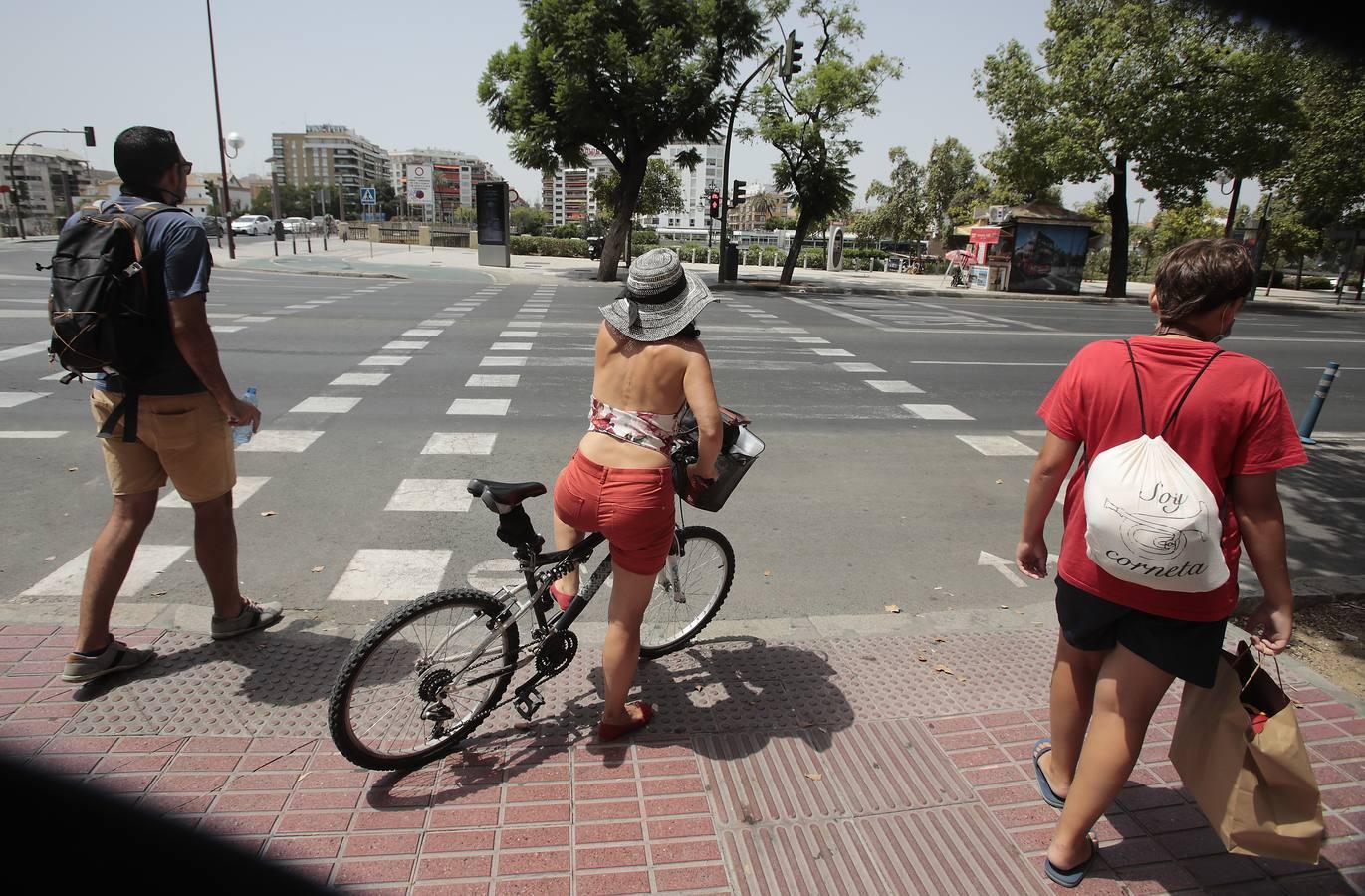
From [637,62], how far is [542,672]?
881 inches

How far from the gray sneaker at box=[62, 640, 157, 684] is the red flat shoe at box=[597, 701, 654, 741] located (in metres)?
1.88

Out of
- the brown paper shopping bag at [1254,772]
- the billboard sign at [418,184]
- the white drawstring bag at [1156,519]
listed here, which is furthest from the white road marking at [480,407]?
the billboard sign at [418,184]

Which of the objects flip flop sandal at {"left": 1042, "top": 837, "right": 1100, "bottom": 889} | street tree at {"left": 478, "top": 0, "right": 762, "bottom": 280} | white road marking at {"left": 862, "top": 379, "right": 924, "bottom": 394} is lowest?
flip flop sandal at {"left": 1042, "top": 837, "right": 1100, "bottom": 889}

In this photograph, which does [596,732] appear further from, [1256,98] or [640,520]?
[1256,98]

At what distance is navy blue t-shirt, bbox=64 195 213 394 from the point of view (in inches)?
117

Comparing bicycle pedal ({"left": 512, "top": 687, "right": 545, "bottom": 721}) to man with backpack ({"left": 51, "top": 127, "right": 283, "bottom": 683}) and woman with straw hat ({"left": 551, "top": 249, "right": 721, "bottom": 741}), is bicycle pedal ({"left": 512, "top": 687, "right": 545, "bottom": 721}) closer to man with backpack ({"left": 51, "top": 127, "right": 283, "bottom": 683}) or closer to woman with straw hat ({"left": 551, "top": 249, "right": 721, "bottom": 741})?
woman with straw hat ({"left": 551, "top": 249, "right": 721, "bottom": 741})

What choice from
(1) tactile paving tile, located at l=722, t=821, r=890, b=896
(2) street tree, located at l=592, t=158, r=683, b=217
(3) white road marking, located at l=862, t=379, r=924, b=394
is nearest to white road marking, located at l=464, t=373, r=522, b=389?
(3) white road marking, located at l=862, t=379, r=924, b=394

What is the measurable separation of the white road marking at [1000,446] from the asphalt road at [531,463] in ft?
0.12

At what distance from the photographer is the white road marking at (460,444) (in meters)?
6.72

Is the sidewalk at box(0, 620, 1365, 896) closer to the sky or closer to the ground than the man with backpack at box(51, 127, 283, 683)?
closer to the ground

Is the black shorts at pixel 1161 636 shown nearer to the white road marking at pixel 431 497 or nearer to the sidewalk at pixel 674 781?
the sidewalk at pixel 674 781

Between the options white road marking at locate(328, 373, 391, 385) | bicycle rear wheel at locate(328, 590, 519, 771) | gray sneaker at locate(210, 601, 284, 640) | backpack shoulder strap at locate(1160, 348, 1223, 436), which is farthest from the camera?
white road marking at locate(328, 373, 391, 385)

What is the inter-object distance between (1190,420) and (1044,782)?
1.36 meters

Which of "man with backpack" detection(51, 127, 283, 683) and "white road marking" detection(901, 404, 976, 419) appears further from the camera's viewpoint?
"white road marking" detection(901, 404, 976, 419)
